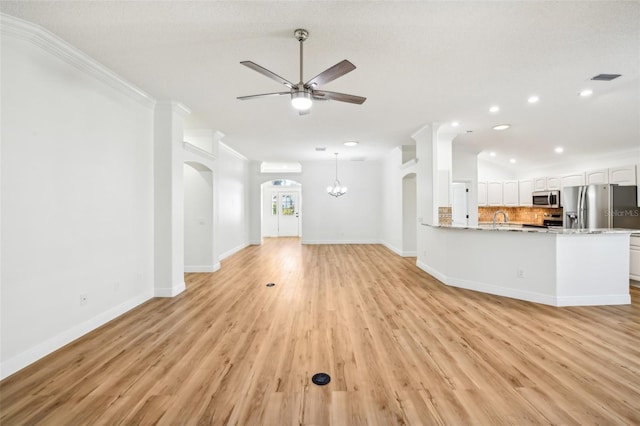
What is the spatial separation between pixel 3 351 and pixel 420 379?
3436 millimetres

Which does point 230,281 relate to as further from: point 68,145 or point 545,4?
point 545,4

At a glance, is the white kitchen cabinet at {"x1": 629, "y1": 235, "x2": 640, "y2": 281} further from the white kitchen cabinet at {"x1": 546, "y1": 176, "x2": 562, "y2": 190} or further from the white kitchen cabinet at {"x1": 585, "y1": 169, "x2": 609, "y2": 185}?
the white kitchen cabinet at {"x1": 546, "y1": 176, "x2": 562, "y2": 190}

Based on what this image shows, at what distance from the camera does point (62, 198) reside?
2.87 m

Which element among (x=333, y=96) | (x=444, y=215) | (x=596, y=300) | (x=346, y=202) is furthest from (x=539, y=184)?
(x=333, y=96)

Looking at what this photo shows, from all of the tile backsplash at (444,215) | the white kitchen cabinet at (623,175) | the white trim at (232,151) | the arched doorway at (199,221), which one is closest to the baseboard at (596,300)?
the tile backsplash at (444,215)

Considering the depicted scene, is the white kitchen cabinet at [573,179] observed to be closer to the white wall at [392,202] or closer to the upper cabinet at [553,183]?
the upper cabinet at [553,183]

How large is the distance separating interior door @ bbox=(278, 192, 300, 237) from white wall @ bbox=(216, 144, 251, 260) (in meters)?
3.18

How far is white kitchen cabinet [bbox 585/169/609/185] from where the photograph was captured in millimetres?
6176

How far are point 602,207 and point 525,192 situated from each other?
7.01ft

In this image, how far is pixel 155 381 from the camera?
2271 millimetres

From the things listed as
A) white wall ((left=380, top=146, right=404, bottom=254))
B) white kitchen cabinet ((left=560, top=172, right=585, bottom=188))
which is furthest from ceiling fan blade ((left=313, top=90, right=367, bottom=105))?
white kitchen cabinet ((left=560, top=172, right=585, bottom=188))

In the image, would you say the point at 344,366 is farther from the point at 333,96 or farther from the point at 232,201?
the point at 232,201

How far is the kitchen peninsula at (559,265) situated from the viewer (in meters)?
3.92

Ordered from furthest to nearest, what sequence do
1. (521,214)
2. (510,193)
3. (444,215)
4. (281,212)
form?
(281,212), (521,214), (510,193), (444,215)
